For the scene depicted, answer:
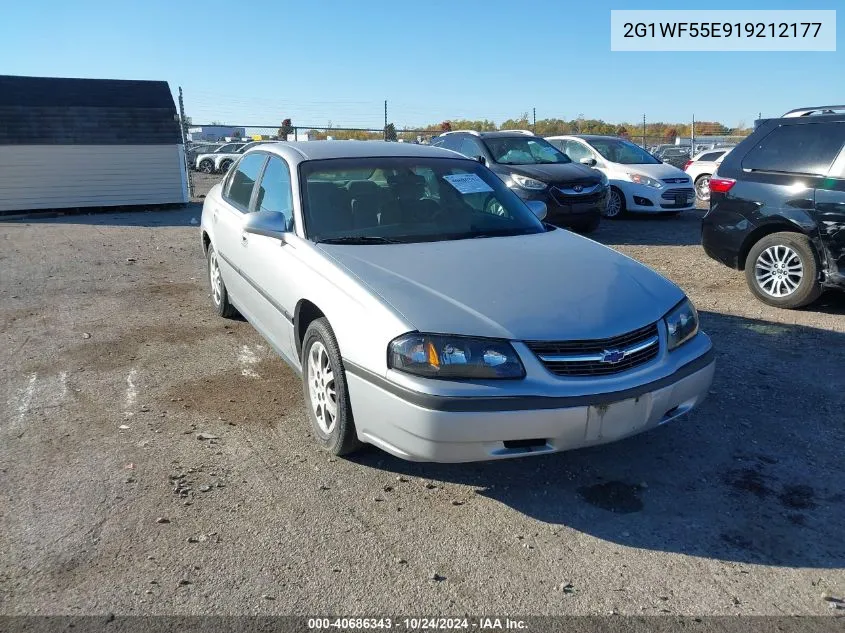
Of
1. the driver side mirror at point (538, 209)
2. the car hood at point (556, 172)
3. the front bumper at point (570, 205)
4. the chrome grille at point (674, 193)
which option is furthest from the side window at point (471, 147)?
the driver side mirror at point (538, 209)

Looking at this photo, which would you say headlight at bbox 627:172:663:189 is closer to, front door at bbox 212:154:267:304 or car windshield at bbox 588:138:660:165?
→ car windshield at bbox 588:138:660:165

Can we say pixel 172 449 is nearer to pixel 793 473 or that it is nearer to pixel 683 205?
pixel 793 473

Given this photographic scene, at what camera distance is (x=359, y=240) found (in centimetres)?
404

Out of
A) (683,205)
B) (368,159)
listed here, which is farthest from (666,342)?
(683,205)

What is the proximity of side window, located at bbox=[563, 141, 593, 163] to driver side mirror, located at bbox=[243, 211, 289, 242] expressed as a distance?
1028cm

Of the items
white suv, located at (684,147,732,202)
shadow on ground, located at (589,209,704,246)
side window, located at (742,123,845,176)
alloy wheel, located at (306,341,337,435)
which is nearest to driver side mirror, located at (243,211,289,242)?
alloy wheel, located at (306,341,337,435)

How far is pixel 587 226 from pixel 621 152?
3.06 m

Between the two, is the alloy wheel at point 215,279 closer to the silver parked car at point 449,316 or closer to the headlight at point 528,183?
the silver parked car at point 449,316

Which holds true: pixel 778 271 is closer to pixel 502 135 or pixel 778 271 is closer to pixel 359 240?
pixel 359 240

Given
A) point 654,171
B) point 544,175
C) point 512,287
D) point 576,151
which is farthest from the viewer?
point 576,151

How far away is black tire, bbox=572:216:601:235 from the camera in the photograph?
36.3 ft

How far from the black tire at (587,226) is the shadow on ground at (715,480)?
21.7 ft

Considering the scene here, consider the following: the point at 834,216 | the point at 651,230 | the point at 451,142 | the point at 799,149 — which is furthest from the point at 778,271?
the point at 451,142

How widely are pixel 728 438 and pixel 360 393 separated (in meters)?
2.14
